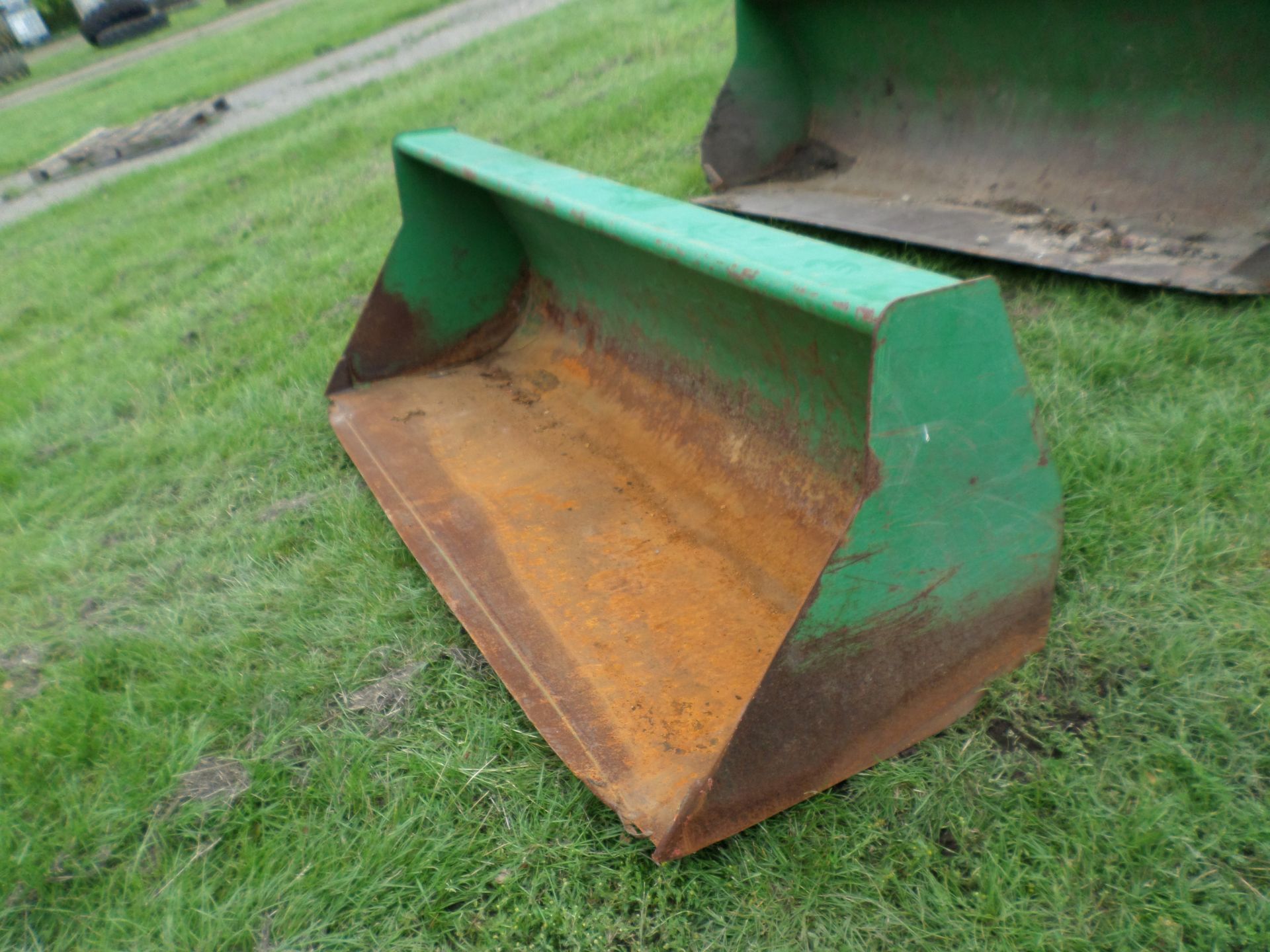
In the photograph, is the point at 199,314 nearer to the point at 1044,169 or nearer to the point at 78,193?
the point at 1044,169

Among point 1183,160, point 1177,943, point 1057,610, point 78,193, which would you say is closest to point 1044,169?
point 1183,160

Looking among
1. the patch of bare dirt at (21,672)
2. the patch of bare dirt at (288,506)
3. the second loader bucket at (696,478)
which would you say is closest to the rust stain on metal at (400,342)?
the second loader bucket at (696,478)

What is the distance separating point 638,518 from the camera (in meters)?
2.31

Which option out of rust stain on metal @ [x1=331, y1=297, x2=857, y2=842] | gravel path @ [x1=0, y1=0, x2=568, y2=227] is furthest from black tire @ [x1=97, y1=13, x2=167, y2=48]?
rust stain on metal @ [x1=331, y1=297, x2=857, y2=842]

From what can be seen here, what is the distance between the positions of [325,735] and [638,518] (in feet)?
2.86

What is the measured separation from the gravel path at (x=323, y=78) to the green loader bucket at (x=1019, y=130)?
19.3ft

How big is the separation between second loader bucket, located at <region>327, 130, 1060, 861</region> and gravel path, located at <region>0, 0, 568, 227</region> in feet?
21.7

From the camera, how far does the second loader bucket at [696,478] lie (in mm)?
1475

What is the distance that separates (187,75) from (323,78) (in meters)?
3.62

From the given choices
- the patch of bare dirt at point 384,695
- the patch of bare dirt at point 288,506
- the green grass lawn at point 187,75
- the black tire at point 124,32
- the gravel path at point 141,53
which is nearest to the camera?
the patch of bare dirt at point 384,695

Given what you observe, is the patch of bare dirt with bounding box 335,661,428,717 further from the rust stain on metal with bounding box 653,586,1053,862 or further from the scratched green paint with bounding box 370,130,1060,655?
the scratched green paint with bounding box 370,130,1060,655

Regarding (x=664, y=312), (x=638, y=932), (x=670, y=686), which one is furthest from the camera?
(x=664, y=312)

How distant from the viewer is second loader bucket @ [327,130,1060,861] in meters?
1.47

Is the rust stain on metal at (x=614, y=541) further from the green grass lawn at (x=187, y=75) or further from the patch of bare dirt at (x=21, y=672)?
the green grass lawn at (x=187, y=75)
